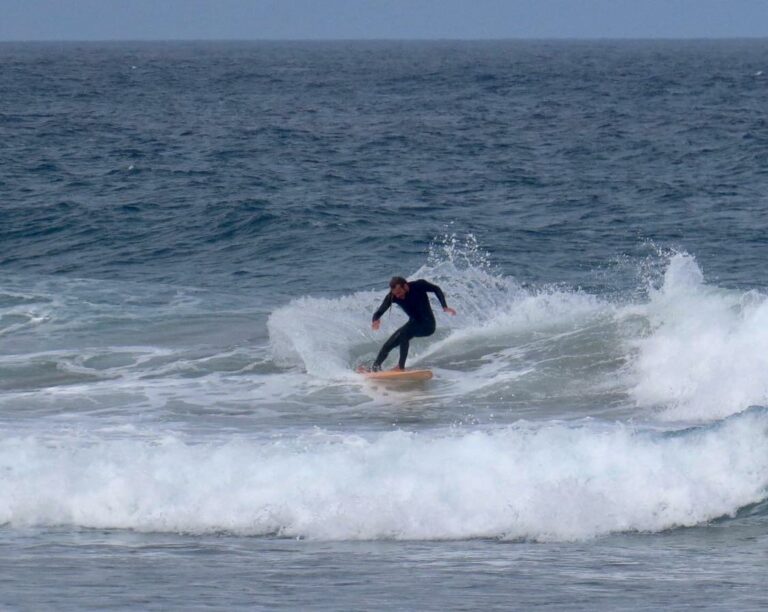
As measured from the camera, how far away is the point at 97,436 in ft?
37.7

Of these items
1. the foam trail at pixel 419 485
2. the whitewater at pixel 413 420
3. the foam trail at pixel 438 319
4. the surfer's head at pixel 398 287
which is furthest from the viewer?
the foam trail at pixel 438 319

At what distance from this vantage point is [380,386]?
13.8m

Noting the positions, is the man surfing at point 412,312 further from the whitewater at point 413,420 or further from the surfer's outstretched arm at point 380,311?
the whitewater at point 413,420

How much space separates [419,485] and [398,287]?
4998mm

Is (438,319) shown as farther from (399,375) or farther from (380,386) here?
(380,386)

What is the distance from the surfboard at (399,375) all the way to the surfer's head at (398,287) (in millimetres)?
830

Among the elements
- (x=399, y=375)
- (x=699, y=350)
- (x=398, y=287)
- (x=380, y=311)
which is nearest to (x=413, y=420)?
(x=399, y=375)

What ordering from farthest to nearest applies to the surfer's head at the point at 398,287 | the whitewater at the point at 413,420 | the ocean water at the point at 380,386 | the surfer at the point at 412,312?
the surfer at the point at 412,312 < the surfer's head at the point at 398,287 < the whitewater at the point at 413,420 < the ocean water at the point at 380,386

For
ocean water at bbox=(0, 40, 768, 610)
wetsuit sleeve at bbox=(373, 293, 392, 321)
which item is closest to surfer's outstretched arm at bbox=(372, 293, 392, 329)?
wetsuit sleeve at bbox=(373, 293, 392, 321)

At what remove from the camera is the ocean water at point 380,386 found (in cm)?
812

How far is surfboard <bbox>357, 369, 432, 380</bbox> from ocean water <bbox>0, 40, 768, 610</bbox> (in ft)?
0.58

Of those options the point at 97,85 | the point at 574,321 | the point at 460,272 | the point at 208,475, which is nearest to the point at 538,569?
the point at 208,475

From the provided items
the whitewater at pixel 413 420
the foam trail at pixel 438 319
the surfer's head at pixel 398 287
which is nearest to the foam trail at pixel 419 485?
the whitewater at pixel 413 420

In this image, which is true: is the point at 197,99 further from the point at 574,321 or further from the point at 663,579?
the point at 663,579
